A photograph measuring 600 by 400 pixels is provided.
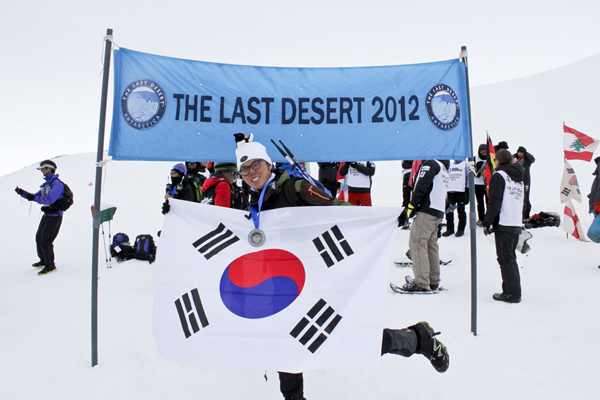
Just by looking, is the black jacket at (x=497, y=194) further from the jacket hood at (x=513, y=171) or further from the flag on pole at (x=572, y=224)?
the flag on pole at (x=572, y=224)

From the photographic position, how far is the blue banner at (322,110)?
12.4 feet

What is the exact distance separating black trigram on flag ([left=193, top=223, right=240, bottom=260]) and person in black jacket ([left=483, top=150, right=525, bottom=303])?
131 inches

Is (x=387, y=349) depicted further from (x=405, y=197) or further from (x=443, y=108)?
(x=405, y=197)

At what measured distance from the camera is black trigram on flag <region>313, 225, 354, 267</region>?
2623 mm

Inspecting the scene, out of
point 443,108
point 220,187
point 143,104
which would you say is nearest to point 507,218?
point 443,108

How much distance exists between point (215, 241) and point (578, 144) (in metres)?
7.29

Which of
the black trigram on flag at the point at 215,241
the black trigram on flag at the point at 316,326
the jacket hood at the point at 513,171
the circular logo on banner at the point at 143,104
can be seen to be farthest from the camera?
the jacket hood at the point at 513,171

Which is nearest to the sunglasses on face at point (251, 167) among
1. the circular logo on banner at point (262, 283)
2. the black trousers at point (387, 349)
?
the circular logo on banner at point (262, 283)

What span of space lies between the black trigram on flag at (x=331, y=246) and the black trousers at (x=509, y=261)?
2.98 meters

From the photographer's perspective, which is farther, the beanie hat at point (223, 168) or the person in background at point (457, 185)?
the person in background at point (457, 185)

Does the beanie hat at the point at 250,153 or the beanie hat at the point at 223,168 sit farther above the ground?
the beanie hat at the point at 223,168

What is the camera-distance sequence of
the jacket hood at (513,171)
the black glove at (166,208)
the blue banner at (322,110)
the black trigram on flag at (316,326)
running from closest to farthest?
the black trigram on flag at (316,326) → the black glove at (166,208) → the blue banner at (322,110) → the jacket hood at (513,171)

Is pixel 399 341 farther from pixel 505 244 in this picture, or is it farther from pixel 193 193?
pixel 193 193

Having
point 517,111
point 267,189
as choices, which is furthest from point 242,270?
point 517,111
